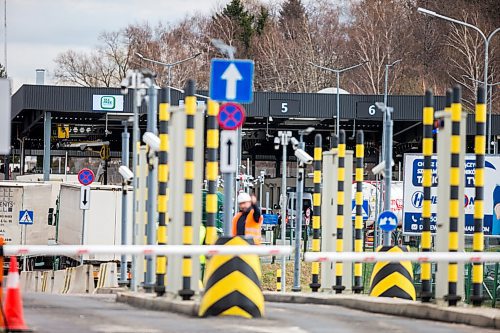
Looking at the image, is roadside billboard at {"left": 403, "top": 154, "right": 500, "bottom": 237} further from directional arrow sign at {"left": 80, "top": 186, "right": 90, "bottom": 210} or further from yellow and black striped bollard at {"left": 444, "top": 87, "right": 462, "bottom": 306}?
yellow and black striped bollard at {"left": 444, "top": 87, "right": 462, "bottom": 306}

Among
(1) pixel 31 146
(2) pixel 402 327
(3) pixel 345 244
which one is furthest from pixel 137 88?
(1) pixel 31 146

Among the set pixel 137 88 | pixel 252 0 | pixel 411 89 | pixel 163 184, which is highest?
pixel 252 0

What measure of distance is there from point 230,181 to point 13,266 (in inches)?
140

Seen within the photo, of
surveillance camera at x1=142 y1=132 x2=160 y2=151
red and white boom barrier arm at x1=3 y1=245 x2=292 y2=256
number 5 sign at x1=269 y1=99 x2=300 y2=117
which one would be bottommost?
red and white boom barrier arm at x1=3 y1=245 x2=292 y2=256

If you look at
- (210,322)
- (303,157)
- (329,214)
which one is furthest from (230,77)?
(303,157)

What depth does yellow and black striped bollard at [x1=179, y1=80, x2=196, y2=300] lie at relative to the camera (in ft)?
51.7

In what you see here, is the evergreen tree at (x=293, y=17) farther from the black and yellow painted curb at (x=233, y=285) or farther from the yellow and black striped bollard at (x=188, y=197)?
the black and yellow painted curb at (x=233, y=285)

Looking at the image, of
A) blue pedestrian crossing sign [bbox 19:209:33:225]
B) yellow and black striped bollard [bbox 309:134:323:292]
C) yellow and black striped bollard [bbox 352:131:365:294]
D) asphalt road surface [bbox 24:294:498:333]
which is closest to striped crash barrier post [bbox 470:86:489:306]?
asphalt road surface [bbox 24:294:498:333]

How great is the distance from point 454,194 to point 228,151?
2.82 m

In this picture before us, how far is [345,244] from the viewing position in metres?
24.1

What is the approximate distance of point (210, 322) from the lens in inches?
534

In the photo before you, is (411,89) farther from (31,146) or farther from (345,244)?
(345,244)

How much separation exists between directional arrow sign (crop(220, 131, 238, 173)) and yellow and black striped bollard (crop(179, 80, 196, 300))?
39.2 inches

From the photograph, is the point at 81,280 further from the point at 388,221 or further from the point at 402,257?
the point at 402,257
